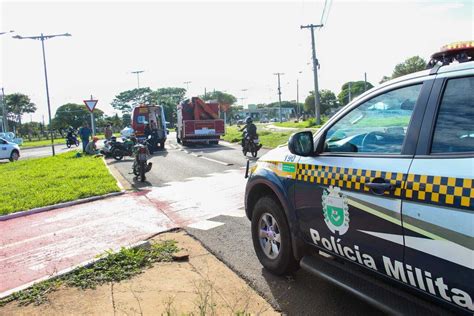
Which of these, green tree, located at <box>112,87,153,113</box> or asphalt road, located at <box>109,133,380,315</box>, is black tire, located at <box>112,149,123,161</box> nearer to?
asphalt road, located at <box>109,133,380,315</box>

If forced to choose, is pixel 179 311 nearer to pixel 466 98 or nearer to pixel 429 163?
pixel 429 163

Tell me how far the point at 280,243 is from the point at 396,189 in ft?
5.52

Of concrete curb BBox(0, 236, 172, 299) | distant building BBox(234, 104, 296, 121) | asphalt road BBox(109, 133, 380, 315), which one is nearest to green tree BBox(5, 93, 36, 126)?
distant building BBox(234, 104, 296, 121)

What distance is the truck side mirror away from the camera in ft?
11.1

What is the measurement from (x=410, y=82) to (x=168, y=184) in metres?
8.49

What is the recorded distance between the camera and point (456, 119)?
2.39 m

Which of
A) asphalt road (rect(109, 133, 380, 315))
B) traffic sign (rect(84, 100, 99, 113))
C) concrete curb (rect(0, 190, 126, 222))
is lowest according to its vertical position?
asphalt road (rect(109, 133, 380, 315))

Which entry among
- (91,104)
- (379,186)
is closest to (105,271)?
(379,186)

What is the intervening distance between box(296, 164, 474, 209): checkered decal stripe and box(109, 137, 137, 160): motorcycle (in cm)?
1526

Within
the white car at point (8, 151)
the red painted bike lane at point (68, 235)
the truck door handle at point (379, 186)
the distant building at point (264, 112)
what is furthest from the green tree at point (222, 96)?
the truck door handle at point (379, 186)

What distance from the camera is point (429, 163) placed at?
2.38 metres

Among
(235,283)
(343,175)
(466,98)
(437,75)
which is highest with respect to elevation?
(437,75)

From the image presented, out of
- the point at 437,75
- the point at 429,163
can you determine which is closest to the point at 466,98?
the point at 437,75

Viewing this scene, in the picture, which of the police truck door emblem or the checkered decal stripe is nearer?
the checkered decal stripe
